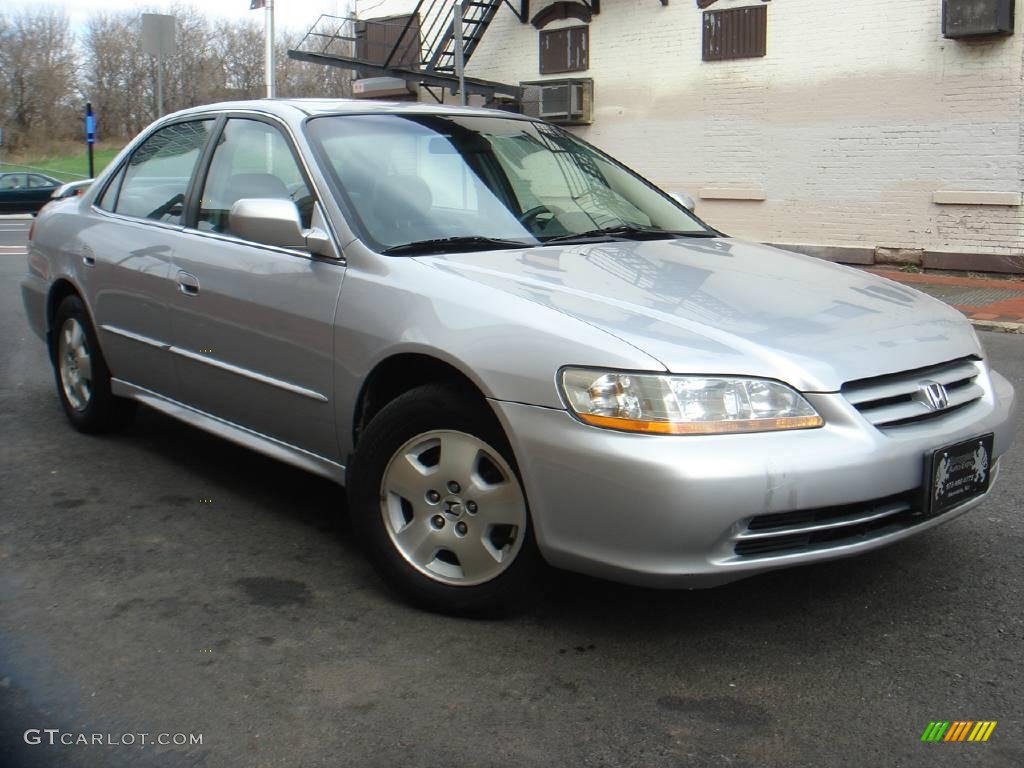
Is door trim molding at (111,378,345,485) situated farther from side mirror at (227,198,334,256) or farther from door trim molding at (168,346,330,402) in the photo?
side mirror at (227,198,334,256)

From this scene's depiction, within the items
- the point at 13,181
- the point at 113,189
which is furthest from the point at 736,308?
the point at 13,181

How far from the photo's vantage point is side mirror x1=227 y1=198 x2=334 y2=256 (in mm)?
3893

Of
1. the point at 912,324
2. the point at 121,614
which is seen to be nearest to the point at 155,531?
the point at 121,614

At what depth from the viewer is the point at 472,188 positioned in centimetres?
423

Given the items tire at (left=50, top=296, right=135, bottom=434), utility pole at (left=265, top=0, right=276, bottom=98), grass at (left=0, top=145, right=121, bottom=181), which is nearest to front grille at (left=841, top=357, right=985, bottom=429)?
tire at (left=50, top=296, right=135, bottom=434)

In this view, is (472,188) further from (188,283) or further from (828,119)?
(828,119)

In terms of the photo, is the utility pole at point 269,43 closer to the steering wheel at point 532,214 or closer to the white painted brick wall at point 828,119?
the white painted brick wall at point 828,119

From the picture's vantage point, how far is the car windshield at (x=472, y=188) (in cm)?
401

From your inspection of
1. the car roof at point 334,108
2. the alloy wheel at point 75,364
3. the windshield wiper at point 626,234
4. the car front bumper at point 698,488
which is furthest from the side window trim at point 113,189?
the car front bumper at point 698,488

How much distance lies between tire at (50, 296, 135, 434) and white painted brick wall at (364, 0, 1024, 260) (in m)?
10.8

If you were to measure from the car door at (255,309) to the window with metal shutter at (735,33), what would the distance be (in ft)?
39.0

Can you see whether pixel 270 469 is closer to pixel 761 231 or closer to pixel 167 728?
pixel 167 728

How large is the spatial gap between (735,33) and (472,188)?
40.6 ft

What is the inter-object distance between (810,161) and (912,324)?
39.5 ft
